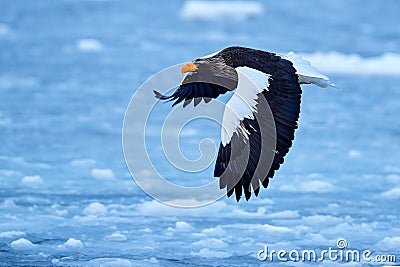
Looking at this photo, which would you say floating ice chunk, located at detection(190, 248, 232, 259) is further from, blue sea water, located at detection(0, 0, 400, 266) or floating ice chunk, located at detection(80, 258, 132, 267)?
floating ice chunk, located at detection(80, 258, 132, 267)

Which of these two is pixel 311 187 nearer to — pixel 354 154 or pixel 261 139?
pixel 354 154

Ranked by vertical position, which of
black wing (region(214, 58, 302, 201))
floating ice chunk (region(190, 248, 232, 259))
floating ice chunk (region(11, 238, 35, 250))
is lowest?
floating ice chunk (region(190, 248, 232, 259))

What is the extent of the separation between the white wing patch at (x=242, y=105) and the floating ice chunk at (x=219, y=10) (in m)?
5.16

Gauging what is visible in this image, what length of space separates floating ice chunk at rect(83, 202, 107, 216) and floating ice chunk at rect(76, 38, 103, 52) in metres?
3.69

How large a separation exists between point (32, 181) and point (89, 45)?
3.41 meters

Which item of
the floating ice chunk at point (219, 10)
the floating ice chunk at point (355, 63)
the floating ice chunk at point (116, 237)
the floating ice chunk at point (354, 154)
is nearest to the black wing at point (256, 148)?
the floating ice chunk at point (116, 237)

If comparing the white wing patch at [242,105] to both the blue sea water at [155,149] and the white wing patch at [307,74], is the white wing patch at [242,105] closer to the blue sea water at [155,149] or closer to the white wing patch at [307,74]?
the white wing patch at [307,74]

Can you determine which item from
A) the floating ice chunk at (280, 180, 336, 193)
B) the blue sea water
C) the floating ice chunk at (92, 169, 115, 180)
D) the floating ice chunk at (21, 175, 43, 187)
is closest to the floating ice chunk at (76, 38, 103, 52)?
the blue sea water

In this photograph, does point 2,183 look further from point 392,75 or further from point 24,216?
point 392,75

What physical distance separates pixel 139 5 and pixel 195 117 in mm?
4479

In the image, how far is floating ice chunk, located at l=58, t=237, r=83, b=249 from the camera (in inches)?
196

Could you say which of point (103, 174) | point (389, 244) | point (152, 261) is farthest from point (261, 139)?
point (103, 174)

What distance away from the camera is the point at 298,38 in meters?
9.12

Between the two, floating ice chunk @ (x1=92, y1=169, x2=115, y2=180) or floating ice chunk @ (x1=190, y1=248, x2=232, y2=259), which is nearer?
floating ice chunk @ (x1=190, y1=248, x2=232, y2=259)
